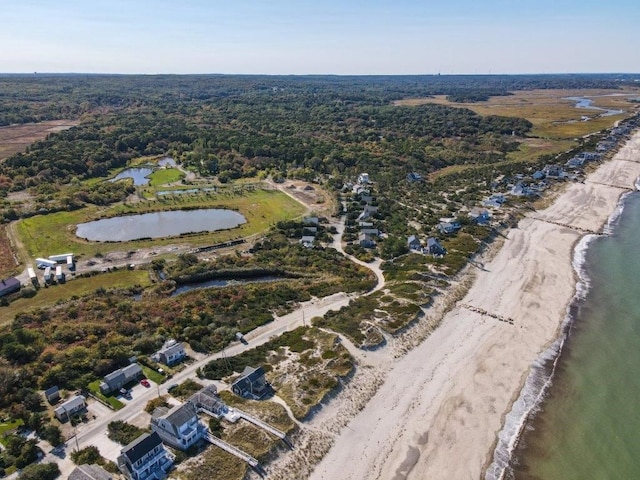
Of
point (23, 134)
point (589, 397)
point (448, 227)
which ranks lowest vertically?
point (589, 397)

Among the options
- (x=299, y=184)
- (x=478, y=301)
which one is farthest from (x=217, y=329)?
(x=299, y=184)

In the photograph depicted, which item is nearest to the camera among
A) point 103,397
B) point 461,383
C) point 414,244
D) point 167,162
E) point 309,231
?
point 103,397

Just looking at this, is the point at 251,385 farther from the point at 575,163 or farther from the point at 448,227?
the point at 575,163

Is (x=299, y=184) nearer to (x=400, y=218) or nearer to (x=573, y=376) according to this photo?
(x=400, y=218)

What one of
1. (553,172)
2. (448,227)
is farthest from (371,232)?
(553,172)

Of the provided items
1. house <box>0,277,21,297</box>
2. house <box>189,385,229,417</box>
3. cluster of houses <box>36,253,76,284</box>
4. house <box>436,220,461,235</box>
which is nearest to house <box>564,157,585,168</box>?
house <box>436,220,461,235</box>

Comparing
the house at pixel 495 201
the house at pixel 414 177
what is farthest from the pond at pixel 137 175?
the house at pixel 495 201

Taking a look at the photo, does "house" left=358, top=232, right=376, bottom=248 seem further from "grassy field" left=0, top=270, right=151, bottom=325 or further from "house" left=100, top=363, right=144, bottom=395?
"house" left=100, top=363, right=144, bottom=395
